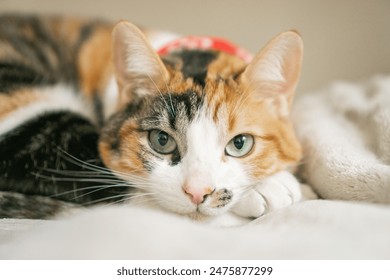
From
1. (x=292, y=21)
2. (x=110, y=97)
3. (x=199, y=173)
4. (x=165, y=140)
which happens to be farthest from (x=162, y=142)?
(x=292, y=21)

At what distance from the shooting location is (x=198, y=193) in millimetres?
745

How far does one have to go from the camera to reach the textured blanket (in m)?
0.80

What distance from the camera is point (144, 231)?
55 centimetres

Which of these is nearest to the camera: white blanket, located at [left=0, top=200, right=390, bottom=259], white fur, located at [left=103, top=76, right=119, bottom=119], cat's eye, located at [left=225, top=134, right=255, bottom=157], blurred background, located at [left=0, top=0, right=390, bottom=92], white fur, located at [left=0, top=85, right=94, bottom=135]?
white blanket, located at [left=0, top=200, right=390, bottom=259]

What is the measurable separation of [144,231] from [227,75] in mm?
547

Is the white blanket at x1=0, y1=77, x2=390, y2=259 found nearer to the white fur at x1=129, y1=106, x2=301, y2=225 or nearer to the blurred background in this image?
the white fur at x1=129, y1=106, x2=301, y2=225

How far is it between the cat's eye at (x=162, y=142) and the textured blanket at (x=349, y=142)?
37 cm

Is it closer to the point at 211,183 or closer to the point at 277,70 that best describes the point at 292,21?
the point at 277,70

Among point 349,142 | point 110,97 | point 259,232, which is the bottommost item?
point 259,232

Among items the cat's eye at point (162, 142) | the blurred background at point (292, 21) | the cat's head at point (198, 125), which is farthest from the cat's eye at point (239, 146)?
the blurred background at point (292, 21)

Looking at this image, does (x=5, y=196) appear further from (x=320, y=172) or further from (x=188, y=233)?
(x=320, y=172)

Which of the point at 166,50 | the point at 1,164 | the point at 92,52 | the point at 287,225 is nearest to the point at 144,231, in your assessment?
the point at 287,225

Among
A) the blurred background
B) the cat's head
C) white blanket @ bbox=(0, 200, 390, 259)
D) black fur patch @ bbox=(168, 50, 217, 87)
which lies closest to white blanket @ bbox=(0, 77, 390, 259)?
white blanket @ bbox=(0, 200, 390, 259)

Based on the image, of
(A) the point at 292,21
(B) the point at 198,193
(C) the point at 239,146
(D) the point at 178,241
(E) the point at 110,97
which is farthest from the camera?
(A) the point at 292,21
